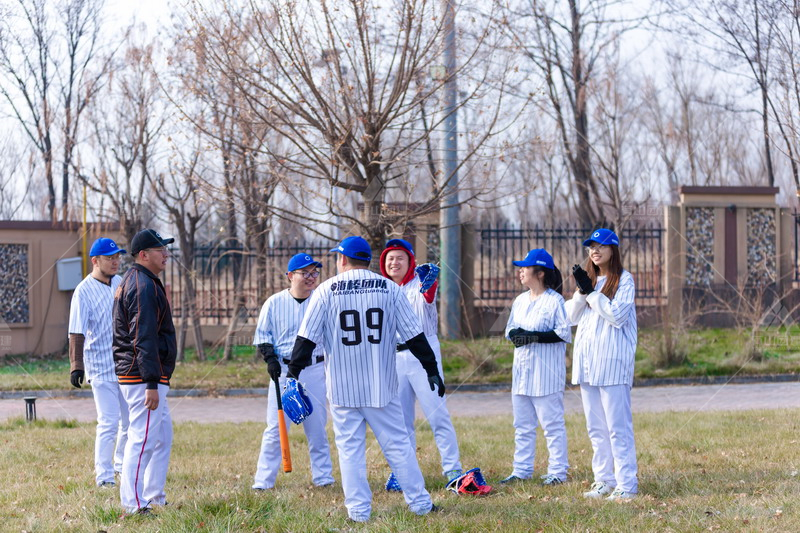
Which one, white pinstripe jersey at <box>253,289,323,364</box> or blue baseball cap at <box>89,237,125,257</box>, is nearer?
white pinstripe jersey at <box>253,289,323,364</box>

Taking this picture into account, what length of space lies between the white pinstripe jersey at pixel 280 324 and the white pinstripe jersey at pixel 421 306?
794 mm

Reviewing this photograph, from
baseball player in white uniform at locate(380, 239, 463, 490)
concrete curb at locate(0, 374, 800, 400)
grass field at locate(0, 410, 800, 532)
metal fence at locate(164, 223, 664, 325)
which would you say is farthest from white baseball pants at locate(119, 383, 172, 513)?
metal fence at locate(164, 223, 664, 325)

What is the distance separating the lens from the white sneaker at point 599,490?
6.07m

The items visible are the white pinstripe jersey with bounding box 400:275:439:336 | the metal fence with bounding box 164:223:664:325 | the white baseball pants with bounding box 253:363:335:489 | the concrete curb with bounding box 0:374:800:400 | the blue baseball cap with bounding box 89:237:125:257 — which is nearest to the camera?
the white baseball pants with bounding box 253:363:335:489

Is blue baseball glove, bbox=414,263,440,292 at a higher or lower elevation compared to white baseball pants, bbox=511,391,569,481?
higher

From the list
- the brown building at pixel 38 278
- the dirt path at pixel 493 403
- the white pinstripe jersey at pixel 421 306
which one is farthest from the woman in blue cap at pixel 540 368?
the brown building at pixel 38 278

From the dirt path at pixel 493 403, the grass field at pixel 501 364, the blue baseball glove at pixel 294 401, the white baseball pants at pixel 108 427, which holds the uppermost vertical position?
the blue baseball glove at pixel 294 401

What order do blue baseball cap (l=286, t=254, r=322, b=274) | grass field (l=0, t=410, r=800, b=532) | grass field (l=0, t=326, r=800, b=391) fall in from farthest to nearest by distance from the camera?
grass field (l=0, t=326, r=800, b=391) < blue baseball cap (l=286, t=254, r=322, b=274) < grass field (l=0, t=410, r=800, b=532)

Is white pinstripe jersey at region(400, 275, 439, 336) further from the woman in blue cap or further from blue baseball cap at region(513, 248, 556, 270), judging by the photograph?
blue baseball cap at region(513, 248, 556, 270)

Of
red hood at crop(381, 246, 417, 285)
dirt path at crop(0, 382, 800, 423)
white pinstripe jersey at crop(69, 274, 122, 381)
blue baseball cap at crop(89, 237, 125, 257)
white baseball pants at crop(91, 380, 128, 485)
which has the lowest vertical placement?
dirt path at crop(0, 382, 800, 423)

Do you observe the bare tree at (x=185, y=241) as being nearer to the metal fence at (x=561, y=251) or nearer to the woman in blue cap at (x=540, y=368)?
the metal fence at (x=561, y=251)

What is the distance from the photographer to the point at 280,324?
6.84 meters

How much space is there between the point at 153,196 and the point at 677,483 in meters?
13.5

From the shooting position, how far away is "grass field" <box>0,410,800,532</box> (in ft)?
17.2
